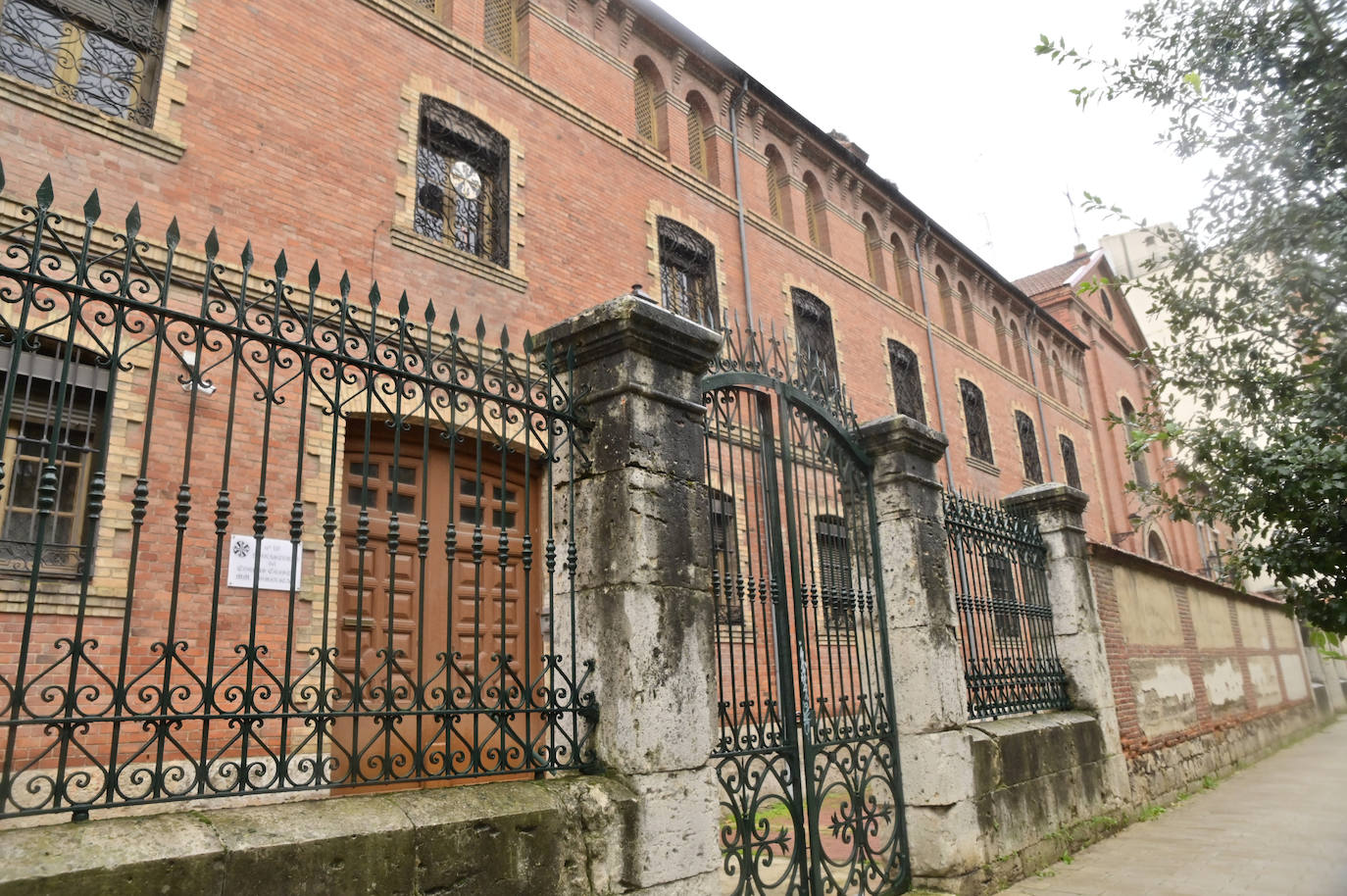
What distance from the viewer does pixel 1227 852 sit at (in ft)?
22.7

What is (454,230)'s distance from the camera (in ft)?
30.1

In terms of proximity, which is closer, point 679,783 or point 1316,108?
point 679,783

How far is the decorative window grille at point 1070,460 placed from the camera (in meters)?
22.8

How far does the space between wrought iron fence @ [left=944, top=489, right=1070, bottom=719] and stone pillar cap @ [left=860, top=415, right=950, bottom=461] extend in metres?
0.78

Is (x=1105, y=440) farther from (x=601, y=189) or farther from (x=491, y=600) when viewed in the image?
(x=491, y=600)

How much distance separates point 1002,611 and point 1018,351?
638 inches

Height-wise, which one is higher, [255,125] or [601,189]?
[601,189]

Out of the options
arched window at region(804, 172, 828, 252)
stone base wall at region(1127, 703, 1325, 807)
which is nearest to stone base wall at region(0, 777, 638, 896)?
stone base wall at region(1127, 703, 1325, 807)

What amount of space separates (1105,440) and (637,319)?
24.8m

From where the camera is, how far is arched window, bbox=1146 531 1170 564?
2592 centimetres

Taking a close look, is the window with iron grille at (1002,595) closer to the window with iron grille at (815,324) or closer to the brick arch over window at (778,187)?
the window with iron grille at (815,324)

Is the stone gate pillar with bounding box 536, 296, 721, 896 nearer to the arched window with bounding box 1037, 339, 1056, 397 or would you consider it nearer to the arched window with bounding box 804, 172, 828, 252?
the arched window with bounding box 804, 172, 828, 252

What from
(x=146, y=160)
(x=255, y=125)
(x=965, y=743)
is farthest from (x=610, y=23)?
(x=965, y=743)

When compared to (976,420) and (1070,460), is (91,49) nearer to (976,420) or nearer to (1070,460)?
(976,420)
